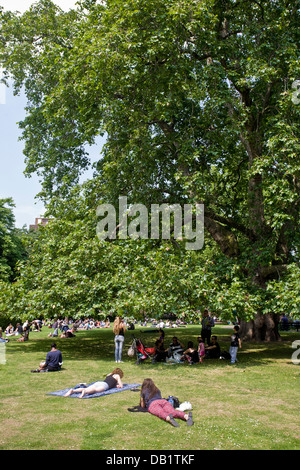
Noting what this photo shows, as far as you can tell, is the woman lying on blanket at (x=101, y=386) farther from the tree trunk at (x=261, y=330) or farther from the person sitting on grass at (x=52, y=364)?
the tree trunk at (x=261, y=330)

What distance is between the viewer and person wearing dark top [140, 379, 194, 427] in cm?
772

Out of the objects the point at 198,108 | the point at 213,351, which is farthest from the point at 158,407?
the point at 198,108

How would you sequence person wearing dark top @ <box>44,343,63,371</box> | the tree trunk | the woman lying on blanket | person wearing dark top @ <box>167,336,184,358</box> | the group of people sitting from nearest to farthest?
the woman lying on blanket < person wearing dark top @ <box>44,343,63,371</box> < the group of people sitting < person wearing dark top @ <box>167,336,184,358</box> < the tree trunk

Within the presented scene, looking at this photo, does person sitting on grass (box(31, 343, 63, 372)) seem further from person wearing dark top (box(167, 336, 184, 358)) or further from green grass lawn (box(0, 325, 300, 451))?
person wearing dark top (box(167, 336, 184, 358))

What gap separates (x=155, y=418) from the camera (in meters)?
8.00

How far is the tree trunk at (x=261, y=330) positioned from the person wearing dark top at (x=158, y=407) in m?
15.6

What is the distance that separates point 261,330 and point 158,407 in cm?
1638

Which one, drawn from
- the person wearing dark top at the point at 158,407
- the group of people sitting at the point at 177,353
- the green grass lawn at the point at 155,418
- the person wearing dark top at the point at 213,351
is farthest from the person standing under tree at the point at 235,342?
the person wearing dark top at the point at 158,407

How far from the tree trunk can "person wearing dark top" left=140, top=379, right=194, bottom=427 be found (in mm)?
15622

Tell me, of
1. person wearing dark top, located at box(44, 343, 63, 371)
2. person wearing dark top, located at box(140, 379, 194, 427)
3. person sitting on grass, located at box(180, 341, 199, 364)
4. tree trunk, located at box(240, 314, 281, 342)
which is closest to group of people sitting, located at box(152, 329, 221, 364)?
person sitting on grass, located at box(180, 341, 199, 364)

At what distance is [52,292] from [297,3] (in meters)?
14.8

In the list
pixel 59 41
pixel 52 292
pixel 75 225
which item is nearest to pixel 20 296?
pixel 52 292

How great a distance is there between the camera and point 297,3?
16984mm
